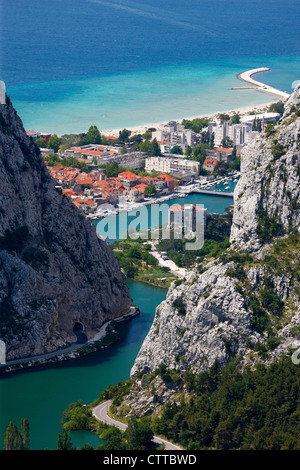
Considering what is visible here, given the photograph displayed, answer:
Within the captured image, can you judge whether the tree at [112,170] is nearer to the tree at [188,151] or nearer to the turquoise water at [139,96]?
the tree at [188,151]

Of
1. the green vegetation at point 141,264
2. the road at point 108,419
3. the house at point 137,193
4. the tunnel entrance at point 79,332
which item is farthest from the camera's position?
the house at point 137,193

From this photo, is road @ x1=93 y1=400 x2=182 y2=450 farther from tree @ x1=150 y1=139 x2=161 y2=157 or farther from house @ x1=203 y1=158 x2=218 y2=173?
tree @ x1=150 y1=139 x2=161 y2=157

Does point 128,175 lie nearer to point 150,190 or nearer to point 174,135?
point 150,190

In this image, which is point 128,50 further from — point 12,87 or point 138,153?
point 138,153

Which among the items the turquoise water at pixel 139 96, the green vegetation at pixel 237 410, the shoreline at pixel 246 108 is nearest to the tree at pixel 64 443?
the green vegetation at pixel 237 410

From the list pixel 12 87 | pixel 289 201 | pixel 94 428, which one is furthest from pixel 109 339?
pixel 12 87

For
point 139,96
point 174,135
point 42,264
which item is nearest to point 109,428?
point 42,264
